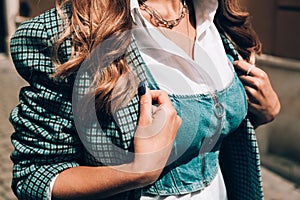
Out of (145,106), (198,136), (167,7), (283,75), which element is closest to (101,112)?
(145,106)

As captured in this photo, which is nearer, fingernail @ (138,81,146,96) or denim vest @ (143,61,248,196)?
fingernail @ (138,81,146,96)

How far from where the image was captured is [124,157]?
1369 millimetres

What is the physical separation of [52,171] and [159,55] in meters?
0.48

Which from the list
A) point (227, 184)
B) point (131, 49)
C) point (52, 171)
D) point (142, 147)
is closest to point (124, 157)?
point (142, 147)

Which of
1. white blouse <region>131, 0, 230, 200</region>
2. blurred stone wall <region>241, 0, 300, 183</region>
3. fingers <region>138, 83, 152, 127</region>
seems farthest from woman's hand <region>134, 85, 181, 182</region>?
blurred stone wall <region>241, 0, 300, 183</region>

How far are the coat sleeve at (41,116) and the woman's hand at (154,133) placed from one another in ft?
0.57

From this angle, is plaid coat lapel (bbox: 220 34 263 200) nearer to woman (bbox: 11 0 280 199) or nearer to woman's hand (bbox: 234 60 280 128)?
woman's hand (bbox: 234 60 280 128)

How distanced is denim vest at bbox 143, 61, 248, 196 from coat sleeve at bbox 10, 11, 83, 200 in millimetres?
261

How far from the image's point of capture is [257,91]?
5.86 feet

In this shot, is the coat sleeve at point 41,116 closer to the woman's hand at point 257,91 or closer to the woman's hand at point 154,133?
the woman's hand at point 154,133

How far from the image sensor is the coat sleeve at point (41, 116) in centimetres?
136

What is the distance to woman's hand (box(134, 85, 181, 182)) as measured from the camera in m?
1.35

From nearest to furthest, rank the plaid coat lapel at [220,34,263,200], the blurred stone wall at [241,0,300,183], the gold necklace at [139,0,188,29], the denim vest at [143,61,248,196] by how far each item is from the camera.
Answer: the denim vest at [143,61,248,196]
the gold necklace at [139,0,188,29]
the plaid coat lapel at [220,34,263,200]
the blurred stone wall at [241,0,300,183]

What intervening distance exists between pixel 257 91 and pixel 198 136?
0.35m
